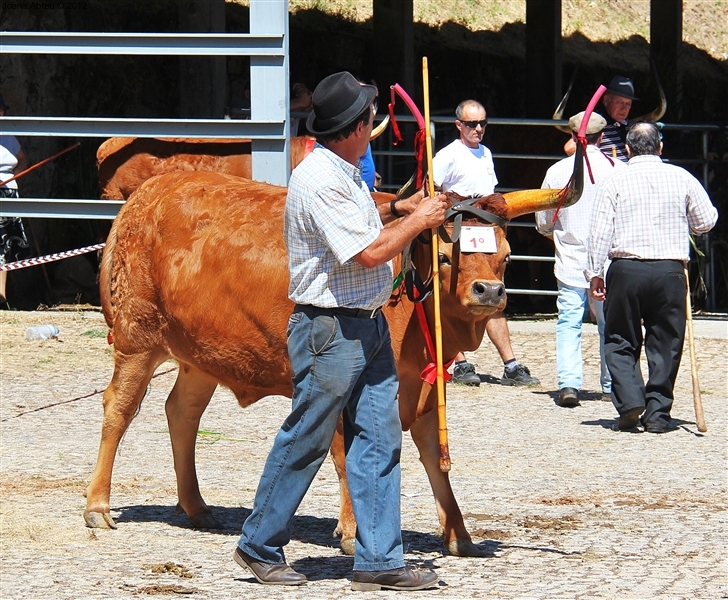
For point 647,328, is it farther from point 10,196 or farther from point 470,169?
point 10,196

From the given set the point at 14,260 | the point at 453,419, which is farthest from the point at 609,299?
the point at 14,260

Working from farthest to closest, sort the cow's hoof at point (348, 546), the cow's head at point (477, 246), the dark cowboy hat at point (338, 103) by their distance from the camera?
the cow's hoof at point (348, 546)
the cow's head at point (477, 246)
the dark cowboy hat at point (338, 103)

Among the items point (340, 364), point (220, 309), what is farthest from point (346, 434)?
point (220, 309)

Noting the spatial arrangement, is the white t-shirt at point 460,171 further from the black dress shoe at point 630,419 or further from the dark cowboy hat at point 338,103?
the dark cowboy hat at point 338,103

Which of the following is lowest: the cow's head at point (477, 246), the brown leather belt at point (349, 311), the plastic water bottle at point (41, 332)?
the plastic water bottle at point (41, 332)

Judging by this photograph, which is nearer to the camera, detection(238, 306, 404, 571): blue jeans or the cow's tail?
detection(238, 306, 404, 571): blue jeans

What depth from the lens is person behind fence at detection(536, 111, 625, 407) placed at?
10.4m

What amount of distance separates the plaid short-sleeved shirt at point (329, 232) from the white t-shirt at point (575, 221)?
209 inches

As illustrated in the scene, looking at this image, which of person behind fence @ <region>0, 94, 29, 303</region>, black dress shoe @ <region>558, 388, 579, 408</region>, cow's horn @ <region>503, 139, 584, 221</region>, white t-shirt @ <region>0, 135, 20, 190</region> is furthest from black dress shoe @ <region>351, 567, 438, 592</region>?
white t-shirt @ <region>0, 135, 20, 190</region>

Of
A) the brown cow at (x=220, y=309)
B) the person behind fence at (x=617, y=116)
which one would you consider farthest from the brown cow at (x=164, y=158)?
the brown cow at (x=220, y=309)

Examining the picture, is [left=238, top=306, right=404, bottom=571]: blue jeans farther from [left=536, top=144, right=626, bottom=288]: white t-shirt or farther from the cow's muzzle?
[left=536, top=144, right=626, bottom=288]: white t-shirt

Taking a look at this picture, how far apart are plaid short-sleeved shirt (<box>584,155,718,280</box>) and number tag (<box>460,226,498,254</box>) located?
3.95 m

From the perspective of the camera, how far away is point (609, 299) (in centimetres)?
960

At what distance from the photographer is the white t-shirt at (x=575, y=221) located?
411 inches
